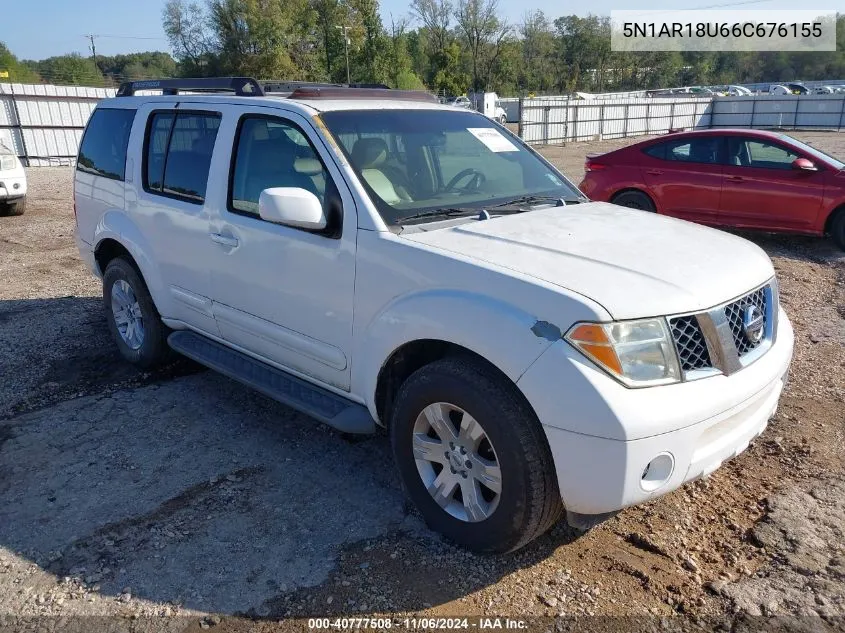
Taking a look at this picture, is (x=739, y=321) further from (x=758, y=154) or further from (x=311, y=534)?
(x=758, y=154)

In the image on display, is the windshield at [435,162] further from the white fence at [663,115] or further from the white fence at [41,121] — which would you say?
the white fence at [663,115]

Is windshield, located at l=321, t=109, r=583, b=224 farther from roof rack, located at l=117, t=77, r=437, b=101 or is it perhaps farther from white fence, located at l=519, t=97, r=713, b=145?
white fence, located at l=519, t=97, r=713, b=145

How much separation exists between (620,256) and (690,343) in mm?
497

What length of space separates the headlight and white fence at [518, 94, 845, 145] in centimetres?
2670

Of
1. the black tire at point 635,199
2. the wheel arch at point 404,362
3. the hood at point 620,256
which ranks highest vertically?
the hood at point 620,256

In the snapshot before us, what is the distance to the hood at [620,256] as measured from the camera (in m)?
2.61

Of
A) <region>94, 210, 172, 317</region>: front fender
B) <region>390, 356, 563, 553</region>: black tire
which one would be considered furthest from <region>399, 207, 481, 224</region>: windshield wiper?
<region>94, 210, 172, 317</region>: front fender

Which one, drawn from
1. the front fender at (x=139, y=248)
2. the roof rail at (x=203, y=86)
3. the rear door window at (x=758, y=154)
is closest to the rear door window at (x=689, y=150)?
the rear door window at (x=758, y=154)

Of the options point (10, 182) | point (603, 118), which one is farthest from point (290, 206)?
point (603, 118)

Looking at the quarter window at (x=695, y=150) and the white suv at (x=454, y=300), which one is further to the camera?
the quarter window at (x=695, y=150)

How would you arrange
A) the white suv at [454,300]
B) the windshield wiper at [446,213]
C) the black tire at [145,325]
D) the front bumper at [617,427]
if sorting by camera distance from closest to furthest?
the front bumper at [617,427], the white suv at [454,300], the windshield wiper at [446,213], the black tire at [145,325]

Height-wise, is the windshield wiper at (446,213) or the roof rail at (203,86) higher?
the roof rail at (203,86)

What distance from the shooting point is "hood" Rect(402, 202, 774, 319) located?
2605 mm

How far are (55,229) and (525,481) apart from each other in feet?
36.5
